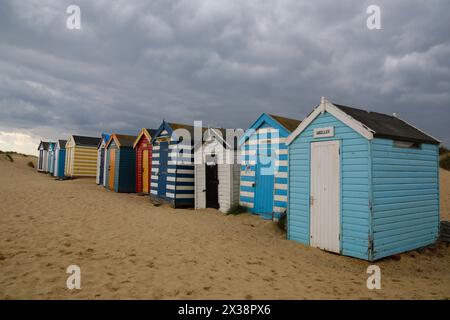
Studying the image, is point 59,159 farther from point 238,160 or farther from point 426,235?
point 426,235

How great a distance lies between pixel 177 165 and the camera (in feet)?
44.1

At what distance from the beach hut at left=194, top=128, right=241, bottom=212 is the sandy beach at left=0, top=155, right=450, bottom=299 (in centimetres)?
204

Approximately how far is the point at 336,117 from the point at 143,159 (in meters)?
12.5

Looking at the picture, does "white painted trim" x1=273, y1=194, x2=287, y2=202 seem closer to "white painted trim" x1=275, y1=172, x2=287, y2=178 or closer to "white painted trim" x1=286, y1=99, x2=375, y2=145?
"white painted trim" x1=275, y1=172, x2=287, y2=178

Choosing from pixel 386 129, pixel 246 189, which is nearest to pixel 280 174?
pixel 246 189

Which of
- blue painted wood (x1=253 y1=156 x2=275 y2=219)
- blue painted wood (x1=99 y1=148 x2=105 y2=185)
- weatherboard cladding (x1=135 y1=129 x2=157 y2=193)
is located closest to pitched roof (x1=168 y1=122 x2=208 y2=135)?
weatherboard cladding (x1=135 y1=129 x2=157 y2=193)

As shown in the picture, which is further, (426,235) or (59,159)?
(59,159)

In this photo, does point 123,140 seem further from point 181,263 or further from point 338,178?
point 338,178

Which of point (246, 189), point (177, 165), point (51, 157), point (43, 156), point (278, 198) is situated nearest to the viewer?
point (278, 198)

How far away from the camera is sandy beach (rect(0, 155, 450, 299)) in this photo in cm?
473

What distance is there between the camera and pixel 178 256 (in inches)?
256

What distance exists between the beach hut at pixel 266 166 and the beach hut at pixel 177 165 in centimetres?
312

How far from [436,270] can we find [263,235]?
429 cm
